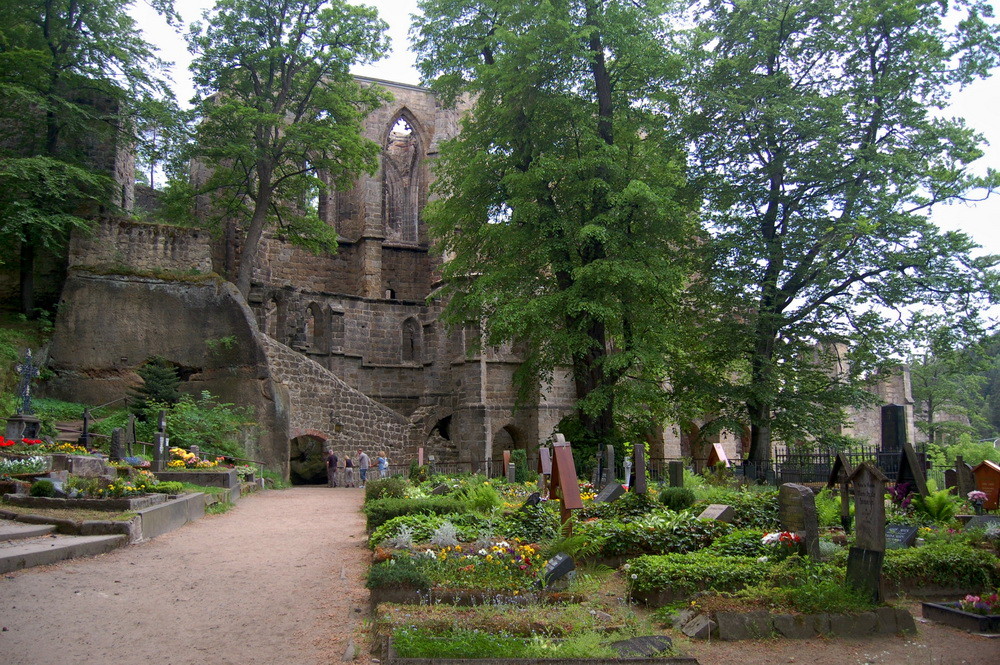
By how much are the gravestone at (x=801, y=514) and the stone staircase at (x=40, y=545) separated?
24.4 feet

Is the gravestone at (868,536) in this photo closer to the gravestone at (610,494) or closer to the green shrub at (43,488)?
the gravestone at (610,494)

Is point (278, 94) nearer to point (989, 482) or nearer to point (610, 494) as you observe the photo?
point (610, 494)

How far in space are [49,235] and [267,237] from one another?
10.2m

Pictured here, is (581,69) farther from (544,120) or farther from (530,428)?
(530,428)

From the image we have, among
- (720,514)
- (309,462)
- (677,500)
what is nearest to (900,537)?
(720,514)

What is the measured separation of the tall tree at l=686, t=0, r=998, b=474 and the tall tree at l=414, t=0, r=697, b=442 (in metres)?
1.41

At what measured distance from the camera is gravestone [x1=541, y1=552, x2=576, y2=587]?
7387 millimetres

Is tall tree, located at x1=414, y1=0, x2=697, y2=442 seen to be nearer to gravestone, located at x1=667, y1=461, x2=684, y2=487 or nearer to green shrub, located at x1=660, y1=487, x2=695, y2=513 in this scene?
gravestone, located at x1=667, y1=461, x2=684, y2=487

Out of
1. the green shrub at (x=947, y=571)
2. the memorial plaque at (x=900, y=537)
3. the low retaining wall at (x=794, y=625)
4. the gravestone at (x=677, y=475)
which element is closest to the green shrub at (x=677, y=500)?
the gravestone at (x=677, y=475)

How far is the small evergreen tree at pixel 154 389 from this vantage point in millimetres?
19328

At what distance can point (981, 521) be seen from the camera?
9.89 m

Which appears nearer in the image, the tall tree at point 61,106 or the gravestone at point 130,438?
the gravestone at point 130,438

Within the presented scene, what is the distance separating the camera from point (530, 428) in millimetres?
27516

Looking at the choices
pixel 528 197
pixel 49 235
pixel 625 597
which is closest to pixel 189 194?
pixel 49 235
